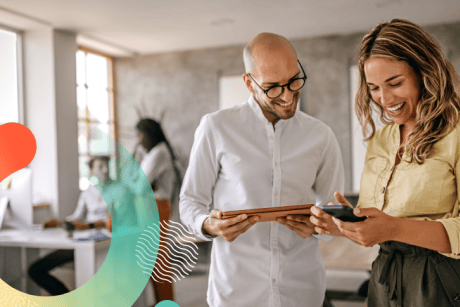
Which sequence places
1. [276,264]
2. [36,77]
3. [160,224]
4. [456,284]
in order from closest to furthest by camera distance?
1. [456,284]
2. [276,264]
3. [160,224]
4. [36,77]

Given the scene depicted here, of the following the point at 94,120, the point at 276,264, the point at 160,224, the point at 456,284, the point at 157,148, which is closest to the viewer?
the point at 456,284

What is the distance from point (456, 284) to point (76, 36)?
18.5ft

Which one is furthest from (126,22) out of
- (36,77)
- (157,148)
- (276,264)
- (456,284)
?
(456,284)

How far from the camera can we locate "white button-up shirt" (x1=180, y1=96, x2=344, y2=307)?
1.42m

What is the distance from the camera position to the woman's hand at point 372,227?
0.95 m

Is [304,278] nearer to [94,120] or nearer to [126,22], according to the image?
[126,22]

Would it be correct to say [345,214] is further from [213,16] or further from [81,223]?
[213,16]

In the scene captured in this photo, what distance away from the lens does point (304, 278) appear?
1.43 metres

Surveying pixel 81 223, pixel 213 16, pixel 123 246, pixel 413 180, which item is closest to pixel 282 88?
pixel 413 180

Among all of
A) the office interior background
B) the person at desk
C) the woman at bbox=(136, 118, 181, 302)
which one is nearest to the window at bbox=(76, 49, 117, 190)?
the office interior background

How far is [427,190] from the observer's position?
1.04 metres

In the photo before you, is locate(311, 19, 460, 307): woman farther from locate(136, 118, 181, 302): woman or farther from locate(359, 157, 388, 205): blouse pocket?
locate(136, 118, 181, 302): woman

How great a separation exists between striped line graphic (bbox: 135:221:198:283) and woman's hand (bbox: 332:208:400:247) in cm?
76

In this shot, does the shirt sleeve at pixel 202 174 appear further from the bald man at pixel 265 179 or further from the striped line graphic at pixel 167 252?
the striped line graphic at pixel 167 252
